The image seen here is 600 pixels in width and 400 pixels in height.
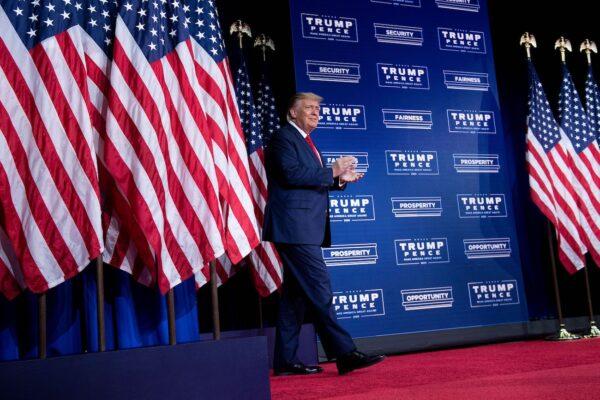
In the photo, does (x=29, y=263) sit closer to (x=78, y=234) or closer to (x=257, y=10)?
(x=78, y=234)

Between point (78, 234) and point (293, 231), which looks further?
point (293, 231)

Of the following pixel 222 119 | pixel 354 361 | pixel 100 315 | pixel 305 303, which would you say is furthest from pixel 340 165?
pixel 100 315

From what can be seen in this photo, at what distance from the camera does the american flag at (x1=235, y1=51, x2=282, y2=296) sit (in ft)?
18.8

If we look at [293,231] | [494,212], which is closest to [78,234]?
[293,231]

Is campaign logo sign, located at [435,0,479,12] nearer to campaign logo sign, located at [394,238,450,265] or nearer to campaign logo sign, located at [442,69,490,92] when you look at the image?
campaign logo sign, located at [442,69,490,92]

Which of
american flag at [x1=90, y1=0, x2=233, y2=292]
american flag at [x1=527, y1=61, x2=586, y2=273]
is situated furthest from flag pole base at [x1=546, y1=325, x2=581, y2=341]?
american flag at [x1=90, y1=0, x2=233, y2=292]

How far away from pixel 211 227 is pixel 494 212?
3989mm

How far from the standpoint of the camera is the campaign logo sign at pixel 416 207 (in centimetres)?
641

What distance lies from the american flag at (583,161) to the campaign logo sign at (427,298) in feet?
4.83

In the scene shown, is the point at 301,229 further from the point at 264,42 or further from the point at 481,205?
the point at 481,205

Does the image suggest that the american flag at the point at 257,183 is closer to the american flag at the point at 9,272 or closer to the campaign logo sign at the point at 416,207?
the campaign logo sign at the point at 416,207

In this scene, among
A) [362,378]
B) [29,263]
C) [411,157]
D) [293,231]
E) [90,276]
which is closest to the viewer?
[29,263]

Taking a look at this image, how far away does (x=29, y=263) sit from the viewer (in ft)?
10.5

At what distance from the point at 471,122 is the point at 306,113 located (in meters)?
2.68
